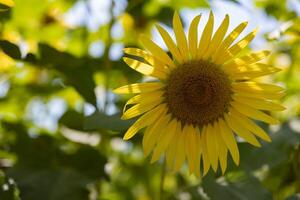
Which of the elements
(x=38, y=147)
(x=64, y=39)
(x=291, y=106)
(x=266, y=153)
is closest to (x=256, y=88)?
(x=266, y=153)

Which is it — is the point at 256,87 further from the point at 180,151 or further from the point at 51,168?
the point at 51,168

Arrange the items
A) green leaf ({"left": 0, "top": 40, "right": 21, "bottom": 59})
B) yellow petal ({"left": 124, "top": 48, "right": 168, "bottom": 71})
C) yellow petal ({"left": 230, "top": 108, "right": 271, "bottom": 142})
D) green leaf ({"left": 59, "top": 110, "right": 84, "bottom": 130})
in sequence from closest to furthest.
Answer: yellow petal ({"left": 124, "top": 48, "right": 168, "bottom": 71})
yellow petal ({"left": 230, "top": 108, "right": 271, "bottom": 142})
green leaf ({"left": 0, "top": 40, "right": 21, "bottom": 59})
green leaf ({"left": 59, "top": 110, "right": 84, "bottom": 130})

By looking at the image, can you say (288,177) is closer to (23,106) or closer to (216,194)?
(216,194)

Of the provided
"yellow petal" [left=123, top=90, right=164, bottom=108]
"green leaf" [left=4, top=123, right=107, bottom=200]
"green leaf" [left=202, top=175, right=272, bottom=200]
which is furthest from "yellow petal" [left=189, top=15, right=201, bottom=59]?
"green leaf" [left=4, top=123, right=107, bottom=200]

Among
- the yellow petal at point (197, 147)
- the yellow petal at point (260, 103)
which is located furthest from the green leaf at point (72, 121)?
the yellow petal at point (260, 103)

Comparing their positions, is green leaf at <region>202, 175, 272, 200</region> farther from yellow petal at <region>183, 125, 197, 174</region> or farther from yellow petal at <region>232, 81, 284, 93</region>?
yellow petal at <region>232, 81, 284, 93</region>

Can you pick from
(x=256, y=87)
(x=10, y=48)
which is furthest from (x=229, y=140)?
(x=10, y=48)

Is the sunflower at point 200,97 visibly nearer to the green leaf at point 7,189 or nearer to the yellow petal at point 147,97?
the yellow petal at point 147,97
